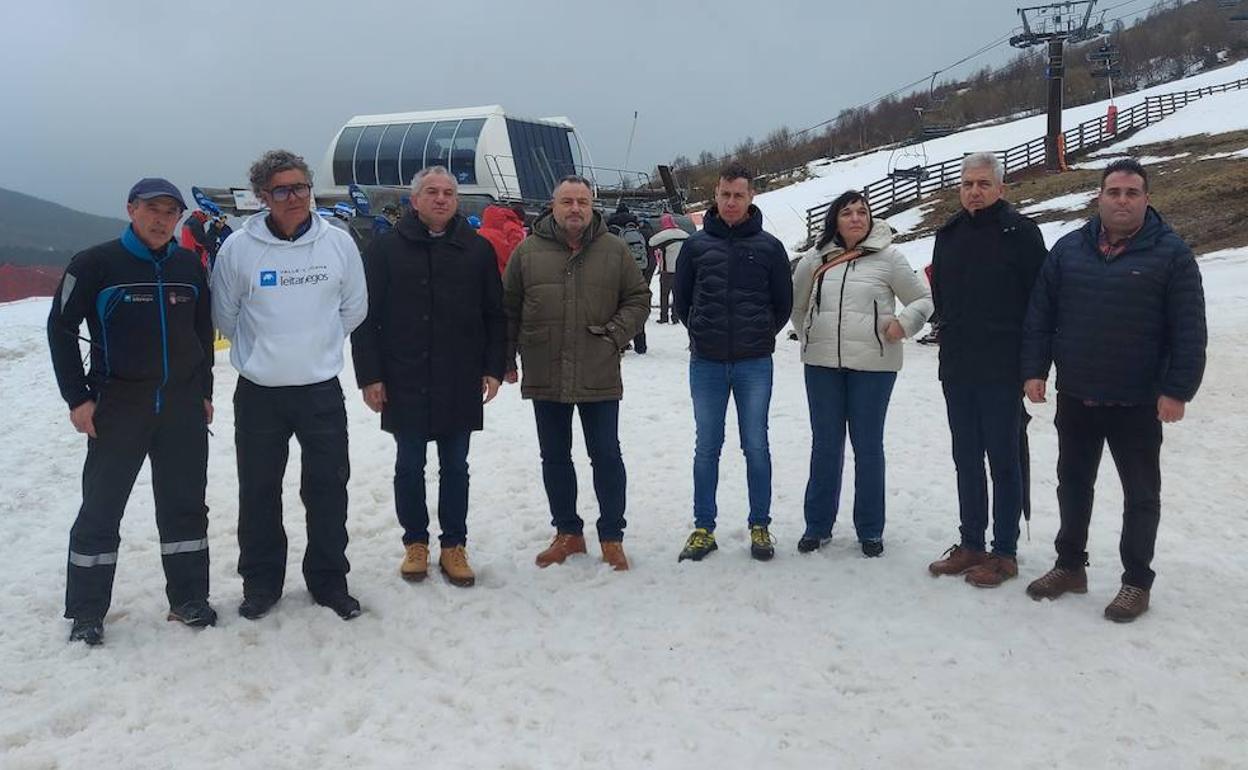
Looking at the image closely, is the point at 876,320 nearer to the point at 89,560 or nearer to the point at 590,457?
the point at 590,457

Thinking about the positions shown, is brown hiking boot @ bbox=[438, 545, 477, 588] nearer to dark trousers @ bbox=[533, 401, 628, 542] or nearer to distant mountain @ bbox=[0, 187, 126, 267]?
dark trousers @ bbox=[533, 401, 628, 542]

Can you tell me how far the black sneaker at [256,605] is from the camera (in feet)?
13.4

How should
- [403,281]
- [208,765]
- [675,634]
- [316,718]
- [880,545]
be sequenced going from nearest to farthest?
[208,765] → [316,718] → [675,634] → [403,281] → [880,545]

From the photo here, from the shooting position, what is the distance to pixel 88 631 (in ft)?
12.5

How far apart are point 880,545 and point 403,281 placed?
9.35ft

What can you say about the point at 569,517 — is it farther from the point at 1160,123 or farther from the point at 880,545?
the point at 1160,123

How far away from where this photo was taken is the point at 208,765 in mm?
3010

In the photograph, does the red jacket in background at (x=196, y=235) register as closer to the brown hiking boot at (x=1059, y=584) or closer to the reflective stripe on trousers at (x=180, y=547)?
the reflective stripe on trousers at (x=180, y=547)

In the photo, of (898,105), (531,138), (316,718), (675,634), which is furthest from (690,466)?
(898,105)

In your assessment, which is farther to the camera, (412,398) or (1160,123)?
(1160,123)

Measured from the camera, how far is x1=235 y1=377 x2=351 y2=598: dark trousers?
404 cm

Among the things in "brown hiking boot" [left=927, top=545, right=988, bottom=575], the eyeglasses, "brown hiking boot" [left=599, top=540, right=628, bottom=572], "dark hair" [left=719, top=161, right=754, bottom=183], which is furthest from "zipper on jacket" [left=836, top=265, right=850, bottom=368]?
the eyeglasses

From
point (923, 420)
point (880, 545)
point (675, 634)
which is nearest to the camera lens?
point (675, 634)

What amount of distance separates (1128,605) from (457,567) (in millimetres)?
3120
